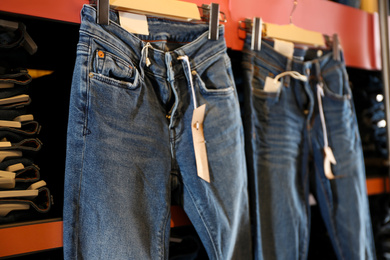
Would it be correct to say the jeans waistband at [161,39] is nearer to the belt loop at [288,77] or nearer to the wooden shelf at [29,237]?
the belt loop at [288,77]

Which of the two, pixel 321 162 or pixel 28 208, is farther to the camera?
pixel 321 162

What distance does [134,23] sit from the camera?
821mm

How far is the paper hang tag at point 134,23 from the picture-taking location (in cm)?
81

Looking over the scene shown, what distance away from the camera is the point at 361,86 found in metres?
1.54

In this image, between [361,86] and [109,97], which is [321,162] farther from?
[109,97]

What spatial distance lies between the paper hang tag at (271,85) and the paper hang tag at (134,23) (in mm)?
397

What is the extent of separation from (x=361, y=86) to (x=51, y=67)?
1.31m

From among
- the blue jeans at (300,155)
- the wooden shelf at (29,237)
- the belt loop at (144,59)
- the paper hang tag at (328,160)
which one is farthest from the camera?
the paper hang tag at (328,160)

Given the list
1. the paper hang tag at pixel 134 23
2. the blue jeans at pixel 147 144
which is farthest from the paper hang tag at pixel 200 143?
the paper hang tag at pixel 134 23

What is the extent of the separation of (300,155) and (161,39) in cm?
58

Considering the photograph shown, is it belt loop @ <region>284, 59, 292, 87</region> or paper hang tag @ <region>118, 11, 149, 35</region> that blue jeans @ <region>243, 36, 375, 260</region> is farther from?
paper hang tag @ <region>118, 11, 149, 35</region>

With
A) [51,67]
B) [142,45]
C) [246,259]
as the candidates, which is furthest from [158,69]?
[246,259]

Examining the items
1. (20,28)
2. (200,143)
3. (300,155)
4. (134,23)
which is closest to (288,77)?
(300,155)

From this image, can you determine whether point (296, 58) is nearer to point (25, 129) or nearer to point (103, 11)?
point (103, 11)
